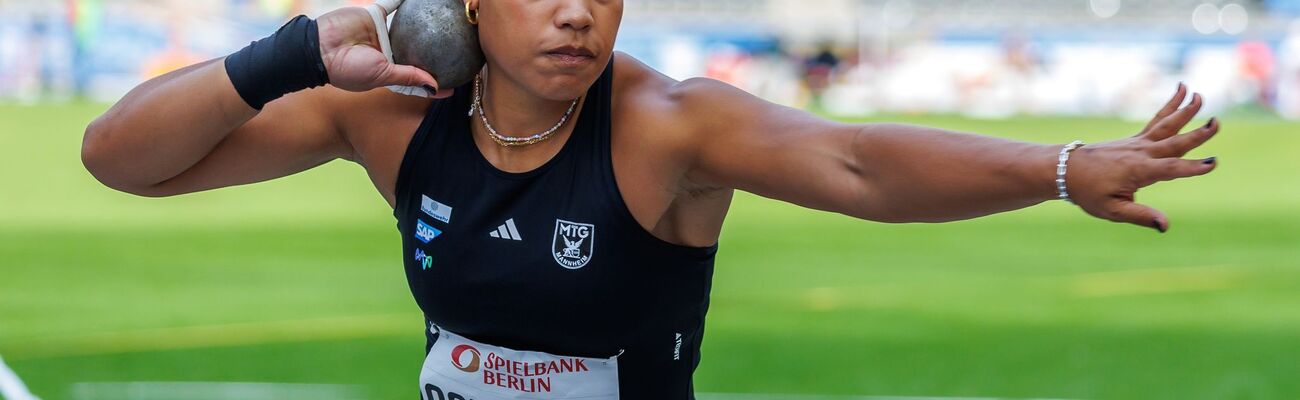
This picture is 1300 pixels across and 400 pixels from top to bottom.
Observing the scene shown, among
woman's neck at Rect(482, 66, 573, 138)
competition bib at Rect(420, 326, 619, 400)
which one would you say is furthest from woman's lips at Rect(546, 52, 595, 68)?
competition bib at Rect(420, 326, 619, 400)

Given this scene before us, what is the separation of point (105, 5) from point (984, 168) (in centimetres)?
2832

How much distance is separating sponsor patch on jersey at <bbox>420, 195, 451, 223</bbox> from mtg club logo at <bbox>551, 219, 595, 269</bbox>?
263 mm

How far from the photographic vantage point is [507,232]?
3400 mm

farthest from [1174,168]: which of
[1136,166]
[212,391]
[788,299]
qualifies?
[788,299]

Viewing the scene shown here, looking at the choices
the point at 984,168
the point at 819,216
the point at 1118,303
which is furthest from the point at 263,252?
the point at 984,168

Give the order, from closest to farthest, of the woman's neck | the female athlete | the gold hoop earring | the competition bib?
1. the female athlete
2. the gold hoop earring
3. the woman's neck
4. the competition bib

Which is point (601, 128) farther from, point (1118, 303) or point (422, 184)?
point (1118, 303)

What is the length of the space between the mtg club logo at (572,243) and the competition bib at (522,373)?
322 mm

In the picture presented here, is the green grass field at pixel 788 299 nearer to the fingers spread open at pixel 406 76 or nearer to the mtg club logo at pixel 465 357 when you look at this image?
the mtg club logo at pixel 465 357

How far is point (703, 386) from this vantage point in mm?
7062

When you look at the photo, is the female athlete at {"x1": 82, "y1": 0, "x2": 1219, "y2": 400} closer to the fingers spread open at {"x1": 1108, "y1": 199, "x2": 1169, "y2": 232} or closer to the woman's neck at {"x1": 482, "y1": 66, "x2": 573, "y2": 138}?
the woman's neck at {"x1": 482, "y1": 66, "x2": 573, "y2": 138}

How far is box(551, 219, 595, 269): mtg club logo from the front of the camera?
336 centimetres

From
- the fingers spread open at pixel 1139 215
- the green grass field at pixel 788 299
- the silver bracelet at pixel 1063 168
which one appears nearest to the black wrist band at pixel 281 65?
the silver bracelet at pixel 1063 168

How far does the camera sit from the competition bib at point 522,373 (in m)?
3.62
